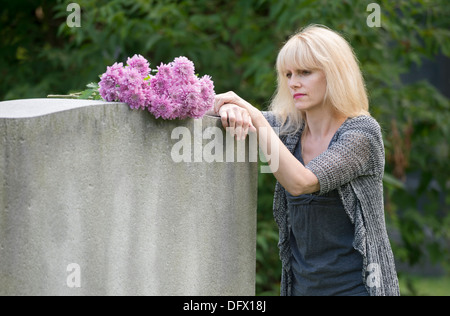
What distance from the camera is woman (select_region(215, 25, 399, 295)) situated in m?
2.44

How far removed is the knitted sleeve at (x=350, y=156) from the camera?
241 cm

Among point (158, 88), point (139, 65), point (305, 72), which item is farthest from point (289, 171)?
point (139, 65)

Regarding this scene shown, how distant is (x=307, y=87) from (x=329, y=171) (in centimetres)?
41

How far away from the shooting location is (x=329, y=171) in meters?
2.40

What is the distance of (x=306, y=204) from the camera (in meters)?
2.61

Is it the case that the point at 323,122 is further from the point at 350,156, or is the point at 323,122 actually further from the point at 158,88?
the point at 158,88

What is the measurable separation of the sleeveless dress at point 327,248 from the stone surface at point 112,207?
275 mm

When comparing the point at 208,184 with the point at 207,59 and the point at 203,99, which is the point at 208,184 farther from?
the point at 207,59

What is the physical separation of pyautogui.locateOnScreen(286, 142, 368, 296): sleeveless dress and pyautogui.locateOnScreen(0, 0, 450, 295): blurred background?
1.51 meters

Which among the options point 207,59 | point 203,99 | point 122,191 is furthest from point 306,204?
point 207,59

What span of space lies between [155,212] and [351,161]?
799mm

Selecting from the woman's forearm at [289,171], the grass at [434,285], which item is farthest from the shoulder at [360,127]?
the grass at [434,285]

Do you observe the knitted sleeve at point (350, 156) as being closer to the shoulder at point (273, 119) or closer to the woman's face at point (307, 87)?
the woman's face at point (307, 87)
